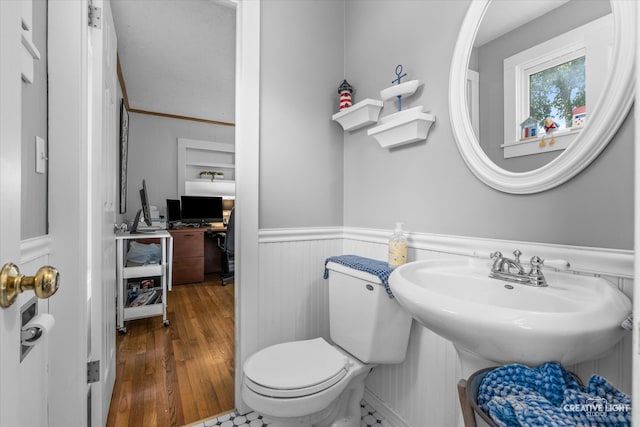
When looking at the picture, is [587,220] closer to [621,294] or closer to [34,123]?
[621,294]

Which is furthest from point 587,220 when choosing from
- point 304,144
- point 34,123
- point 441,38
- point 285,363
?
point 34,123

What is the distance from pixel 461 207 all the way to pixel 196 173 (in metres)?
4.49

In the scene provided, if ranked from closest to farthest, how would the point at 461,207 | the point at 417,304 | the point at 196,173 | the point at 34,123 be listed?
1. the point at 417,304
2. the point at 34,123
3. the point at 461,207
4. the point at 196,173

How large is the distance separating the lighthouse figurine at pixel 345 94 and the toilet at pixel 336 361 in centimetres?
89

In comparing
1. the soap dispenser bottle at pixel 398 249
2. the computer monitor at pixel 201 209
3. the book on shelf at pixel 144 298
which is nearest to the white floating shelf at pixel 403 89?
the soap dispenser bottle at pixel 398 249

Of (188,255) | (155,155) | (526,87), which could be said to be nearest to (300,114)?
(526,87)

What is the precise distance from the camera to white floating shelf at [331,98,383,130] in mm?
1527

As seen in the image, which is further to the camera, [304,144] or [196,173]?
[196,173]

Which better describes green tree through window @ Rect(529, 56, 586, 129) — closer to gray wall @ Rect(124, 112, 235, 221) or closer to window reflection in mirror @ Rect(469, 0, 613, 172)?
window reflection in mirror @ Rect(469, 0, 613, 172)

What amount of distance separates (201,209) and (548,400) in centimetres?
442

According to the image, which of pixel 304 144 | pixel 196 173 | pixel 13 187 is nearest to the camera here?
pixel 13 187

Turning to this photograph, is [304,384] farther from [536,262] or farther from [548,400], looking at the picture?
[536,262]

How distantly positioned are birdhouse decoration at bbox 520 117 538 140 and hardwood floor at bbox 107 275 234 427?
187 cm

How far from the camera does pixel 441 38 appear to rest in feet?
4.16
